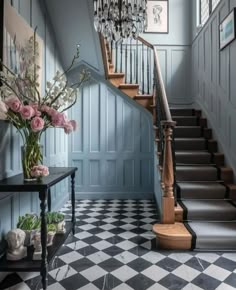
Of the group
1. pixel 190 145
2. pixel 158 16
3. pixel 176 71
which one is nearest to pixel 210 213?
pixel 190 145

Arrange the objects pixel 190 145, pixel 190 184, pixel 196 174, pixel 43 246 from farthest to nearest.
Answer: pixel 190 145 < pixel 196 174 < pixel 190 184 < pixel 43 246

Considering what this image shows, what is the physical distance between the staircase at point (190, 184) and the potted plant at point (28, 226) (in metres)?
1.23

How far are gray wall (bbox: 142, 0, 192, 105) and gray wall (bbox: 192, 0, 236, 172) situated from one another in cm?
45

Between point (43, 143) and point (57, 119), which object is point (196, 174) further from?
point (57, 119)

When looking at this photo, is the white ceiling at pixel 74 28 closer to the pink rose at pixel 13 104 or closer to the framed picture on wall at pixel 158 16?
the pink rose at pixel 13 104

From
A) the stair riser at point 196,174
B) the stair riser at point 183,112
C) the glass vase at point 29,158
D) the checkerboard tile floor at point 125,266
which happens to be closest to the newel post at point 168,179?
the checkerboard tile floor at point 125,266

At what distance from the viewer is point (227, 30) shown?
12.4 ft

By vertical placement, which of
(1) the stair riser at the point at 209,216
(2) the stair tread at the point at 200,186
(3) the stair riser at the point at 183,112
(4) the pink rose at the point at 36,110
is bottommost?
(1) the stair riser at the point at 209,216

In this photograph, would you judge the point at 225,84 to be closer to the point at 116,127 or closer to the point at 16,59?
the point at 116,127

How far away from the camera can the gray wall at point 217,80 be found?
3.75m

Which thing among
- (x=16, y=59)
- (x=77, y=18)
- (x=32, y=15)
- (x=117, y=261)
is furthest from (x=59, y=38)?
(x=117, y=261)

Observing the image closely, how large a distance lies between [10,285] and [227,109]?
3405 millimetres

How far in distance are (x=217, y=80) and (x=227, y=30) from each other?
78 centimetres

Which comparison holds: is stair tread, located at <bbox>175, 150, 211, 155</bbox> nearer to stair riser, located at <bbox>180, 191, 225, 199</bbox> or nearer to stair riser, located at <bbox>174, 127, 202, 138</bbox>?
stair riser, located at <bbox>174, 127, 202, 138</bbox>
